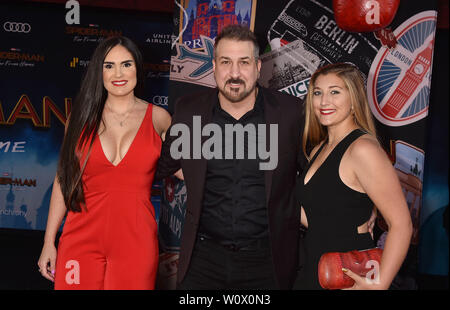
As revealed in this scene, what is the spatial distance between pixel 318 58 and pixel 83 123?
5.64 feet

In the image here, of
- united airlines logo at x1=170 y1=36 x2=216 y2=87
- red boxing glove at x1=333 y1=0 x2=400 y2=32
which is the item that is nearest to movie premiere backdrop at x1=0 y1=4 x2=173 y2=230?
united airlines logo at x1=170 y1=36 x2=216 y2=87

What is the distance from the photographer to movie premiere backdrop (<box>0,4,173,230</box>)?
505cm

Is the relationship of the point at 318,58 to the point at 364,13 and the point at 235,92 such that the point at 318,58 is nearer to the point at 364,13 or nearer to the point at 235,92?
the point at 364,13

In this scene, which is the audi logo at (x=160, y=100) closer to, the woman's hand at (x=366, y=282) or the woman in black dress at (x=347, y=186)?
the woman in black dress at (x=347, y=186)

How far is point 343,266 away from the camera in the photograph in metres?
1.78

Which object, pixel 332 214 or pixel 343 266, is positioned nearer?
pixel 343 266

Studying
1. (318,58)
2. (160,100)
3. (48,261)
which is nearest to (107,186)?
(48,261)

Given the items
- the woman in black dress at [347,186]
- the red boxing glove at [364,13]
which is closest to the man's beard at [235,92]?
the woman in black dress at [347,186]

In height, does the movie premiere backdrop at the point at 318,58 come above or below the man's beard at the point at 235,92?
above

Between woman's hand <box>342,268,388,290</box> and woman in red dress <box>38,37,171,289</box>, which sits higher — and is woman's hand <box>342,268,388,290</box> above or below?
below

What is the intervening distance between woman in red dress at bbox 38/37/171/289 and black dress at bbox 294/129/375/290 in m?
0.80

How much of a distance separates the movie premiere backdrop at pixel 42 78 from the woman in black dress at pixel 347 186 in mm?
3274

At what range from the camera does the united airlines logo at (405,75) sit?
3.15 metres

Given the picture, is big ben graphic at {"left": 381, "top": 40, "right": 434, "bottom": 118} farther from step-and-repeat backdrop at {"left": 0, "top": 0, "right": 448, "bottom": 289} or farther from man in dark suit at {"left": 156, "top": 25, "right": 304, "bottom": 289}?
man in dark suit at {"left": 156, "top": 25, "right": 304, "bottom": 289}
